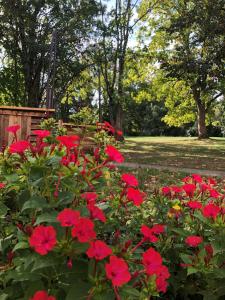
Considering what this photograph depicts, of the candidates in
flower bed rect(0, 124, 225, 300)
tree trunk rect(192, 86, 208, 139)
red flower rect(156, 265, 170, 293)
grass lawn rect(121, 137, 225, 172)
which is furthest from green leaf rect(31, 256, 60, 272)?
tree trunk rect(192, 86, 208, 139)

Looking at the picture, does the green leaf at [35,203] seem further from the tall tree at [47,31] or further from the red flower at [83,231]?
the tall tree at [47,31]

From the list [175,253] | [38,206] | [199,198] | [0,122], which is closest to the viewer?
[38,206]

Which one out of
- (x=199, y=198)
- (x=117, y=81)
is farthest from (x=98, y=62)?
(x=199, y=198)

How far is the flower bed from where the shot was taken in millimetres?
1318

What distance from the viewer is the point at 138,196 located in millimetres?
1690

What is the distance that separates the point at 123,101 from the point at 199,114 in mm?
9669

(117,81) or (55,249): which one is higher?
(117,81)

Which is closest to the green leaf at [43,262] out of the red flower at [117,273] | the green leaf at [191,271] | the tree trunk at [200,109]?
Result: the red flower at [117,273]

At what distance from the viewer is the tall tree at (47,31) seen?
23.2 m

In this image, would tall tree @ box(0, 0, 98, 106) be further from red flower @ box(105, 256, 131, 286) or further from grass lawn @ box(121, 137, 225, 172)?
red flower @ box(105, 256, 131, 286)

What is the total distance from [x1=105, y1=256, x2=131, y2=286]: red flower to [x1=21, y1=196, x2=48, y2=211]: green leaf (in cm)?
40

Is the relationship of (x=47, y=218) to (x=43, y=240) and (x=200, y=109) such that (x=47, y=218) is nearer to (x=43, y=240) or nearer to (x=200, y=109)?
(x=43, y=240)

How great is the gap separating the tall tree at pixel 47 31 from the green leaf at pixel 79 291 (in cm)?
2190

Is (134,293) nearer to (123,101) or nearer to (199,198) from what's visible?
(199,198)
